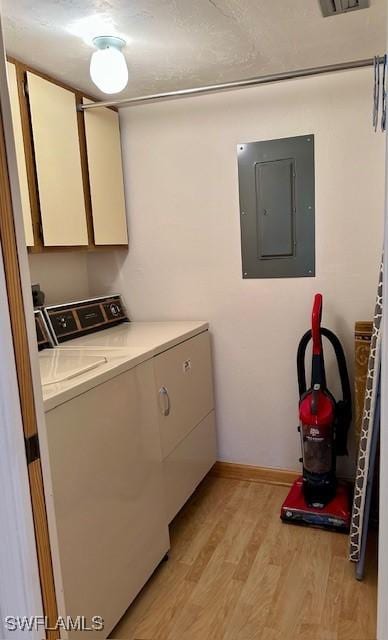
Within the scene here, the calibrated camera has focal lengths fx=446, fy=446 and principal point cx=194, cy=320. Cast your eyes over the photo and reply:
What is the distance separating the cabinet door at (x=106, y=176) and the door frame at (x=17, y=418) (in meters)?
1.50

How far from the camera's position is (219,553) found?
206 centimetres

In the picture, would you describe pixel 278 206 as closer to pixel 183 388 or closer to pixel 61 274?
pixel 183 388

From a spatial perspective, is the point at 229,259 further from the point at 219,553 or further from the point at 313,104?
the point at 219,553

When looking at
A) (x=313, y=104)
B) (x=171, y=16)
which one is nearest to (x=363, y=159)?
(x=313, y=104)

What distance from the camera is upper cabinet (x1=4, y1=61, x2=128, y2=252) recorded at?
73.7 inches

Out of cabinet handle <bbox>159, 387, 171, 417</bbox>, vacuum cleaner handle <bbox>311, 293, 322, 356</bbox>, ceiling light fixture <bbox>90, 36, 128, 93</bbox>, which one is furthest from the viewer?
vacuum cleaner handle <bbox>311, 293, 322, 356</bbox>

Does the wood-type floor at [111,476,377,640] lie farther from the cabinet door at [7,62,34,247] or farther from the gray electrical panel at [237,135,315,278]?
the cabinet door at [7,62,34,247]

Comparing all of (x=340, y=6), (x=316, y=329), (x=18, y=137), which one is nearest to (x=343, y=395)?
(x=316, y=329)

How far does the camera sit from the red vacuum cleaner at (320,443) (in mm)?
2150

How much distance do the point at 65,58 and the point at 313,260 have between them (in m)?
1.50

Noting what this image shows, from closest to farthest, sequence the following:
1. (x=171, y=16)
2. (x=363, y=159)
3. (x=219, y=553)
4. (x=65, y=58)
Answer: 1. (x=171, y=16)
2. (x=65, y=58)
3. (x=219, y=553)
4. (x=363, y=159)

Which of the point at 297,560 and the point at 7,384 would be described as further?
the point at 297,560

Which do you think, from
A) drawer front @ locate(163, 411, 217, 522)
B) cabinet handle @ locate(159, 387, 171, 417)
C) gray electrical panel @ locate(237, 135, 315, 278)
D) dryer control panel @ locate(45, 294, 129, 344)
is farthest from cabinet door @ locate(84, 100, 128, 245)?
drawer front @ locate(163, 411, 217, 522)

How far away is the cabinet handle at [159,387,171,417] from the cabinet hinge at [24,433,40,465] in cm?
102
